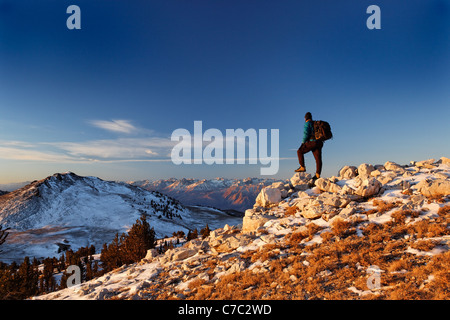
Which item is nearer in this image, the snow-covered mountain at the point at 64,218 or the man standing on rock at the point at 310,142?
the man standing on rock at the point at 310,142

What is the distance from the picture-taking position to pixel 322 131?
1234cm

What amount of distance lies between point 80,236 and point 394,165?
130m

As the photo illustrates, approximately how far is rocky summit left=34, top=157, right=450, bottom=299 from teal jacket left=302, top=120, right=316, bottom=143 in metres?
2.78

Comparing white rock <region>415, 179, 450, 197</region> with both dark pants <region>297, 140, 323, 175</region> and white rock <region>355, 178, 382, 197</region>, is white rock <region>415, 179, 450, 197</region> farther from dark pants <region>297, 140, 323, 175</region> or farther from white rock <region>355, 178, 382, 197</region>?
dark pants <region>297, 140, 323, 175</region>

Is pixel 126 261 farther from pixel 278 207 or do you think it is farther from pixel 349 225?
pixel 349 225

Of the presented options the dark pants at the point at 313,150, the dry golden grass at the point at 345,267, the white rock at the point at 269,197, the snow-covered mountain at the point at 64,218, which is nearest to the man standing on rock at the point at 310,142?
the dark pants at the point at 313,150

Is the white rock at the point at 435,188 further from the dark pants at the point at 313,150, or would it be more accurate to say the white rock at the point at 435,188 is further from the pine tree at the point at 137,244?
the pine tree at the point at 137,244

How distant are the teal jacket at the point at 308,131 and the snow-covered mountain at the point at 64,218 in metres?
100

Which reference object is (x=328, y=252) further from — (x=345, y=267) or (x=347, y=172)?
(x=347, y=172)

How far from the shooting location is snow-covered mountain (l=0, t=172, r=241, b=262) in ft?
309

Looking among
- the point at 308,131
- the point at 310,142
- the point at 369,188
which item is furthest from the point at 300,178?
the point at 369,188

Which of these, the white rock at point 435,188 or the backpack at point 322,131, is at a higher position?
the backpack at point 322,131

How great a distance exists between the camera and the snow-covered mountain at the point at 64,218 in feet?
309

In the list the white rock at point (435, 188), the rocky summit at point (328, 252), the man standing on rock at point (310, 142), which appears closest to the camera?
the rocky summit at point (328, 252)
